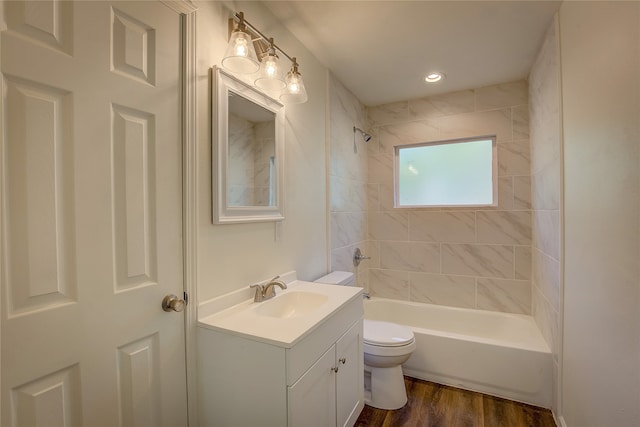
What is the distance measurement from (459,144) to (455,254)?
107 centimetres

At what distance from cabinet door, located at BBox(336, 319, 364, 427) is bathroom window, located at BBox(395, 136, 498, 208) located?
5.63 feet

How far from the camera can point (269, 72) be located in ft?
4.85

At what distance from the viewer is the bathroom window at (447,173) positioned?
9.03 feet

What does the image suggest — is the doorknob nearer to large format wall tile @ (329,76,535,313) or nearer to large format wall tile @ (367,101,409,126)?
large format wall tile @ (329,76,535,313)

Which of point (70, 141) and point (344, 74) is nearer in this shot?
point (70, 141)

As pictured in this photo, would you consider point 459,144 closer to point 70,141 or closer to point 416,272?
point 416,272

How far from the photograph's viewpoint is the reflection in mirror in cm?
144

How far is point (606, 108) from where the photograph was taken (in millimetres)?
1092

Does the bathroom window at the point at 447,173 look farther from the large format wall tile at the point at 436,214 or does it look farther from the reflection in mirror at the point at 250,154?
the reflection in mirror at the point at 250,154

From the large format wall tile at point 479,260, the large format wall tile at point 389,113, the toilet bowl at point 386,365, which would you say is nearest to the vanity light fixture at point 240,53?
the toilet bowl at point 386,365

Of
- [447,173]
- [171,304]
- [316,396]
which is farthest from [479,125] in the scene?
[171,304]

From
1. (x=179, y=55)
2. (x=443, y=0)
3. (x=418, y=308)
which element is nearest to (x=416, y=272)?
(x=418, y=308)

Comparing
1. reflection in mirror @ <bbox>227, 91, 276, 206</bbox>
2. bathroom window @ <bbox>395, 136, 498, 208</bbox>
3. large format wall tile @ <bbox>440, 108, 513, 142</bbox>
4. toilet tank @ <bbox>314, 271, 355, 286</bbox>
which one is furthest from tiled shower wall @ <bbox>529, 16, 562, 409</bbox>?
reflection in mirror @ <bbox>227, 91, 276, 206</bbox>

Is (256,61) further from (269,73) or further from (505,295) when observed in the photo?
(505,295)
